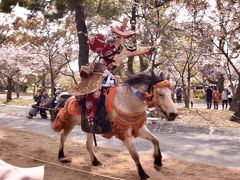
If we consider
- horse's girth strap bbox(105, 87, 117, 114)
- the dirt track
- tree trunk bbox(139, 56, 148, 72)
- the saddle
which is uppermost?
tree trunk bbox(139, 56, 148, 72)

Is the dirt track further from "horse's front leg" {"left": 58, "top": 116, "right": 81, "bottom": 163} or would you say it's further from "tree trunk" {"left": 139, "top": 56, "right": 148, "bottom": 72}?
"tree trunk" {"left": 139, "top": 56, "right": 148, "bottom": 72}

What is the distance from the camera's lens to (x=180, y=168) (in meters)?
8.14

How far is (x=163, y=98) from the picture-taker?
6637 mm

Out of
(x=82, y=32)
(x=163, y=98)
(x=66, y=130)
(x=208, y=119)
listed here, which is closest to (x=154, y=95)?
(x=163, y=98)

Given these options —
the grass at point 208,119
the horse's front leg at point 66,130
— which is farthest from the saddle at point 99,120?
the grass at point 208,119

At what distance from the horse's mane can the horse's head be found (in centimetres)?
3

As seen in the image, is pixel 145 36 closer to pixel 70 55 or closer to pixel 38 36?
pixel 38 36

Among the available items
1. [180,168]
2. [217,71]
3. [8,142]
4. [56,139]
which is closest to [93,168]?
[180,168]

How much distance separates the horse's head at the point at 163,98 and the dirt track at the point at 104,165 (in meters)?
1.36

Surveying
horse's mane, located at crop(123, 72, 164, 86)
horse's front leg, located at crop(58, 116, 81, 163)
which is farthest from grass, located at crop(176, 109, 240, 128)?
horse's mane, located at crop(123, 72, 164, 86)

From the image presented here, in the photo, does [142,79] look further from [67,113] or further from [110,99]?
[67,113]

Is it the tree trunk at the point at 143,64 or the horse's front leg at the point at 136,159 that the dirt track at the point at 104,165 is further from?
the tree trunk at the point at 143,64

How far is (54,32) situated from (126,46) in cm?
2556

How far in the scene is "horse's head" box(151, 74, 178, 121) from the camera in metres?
6.52
